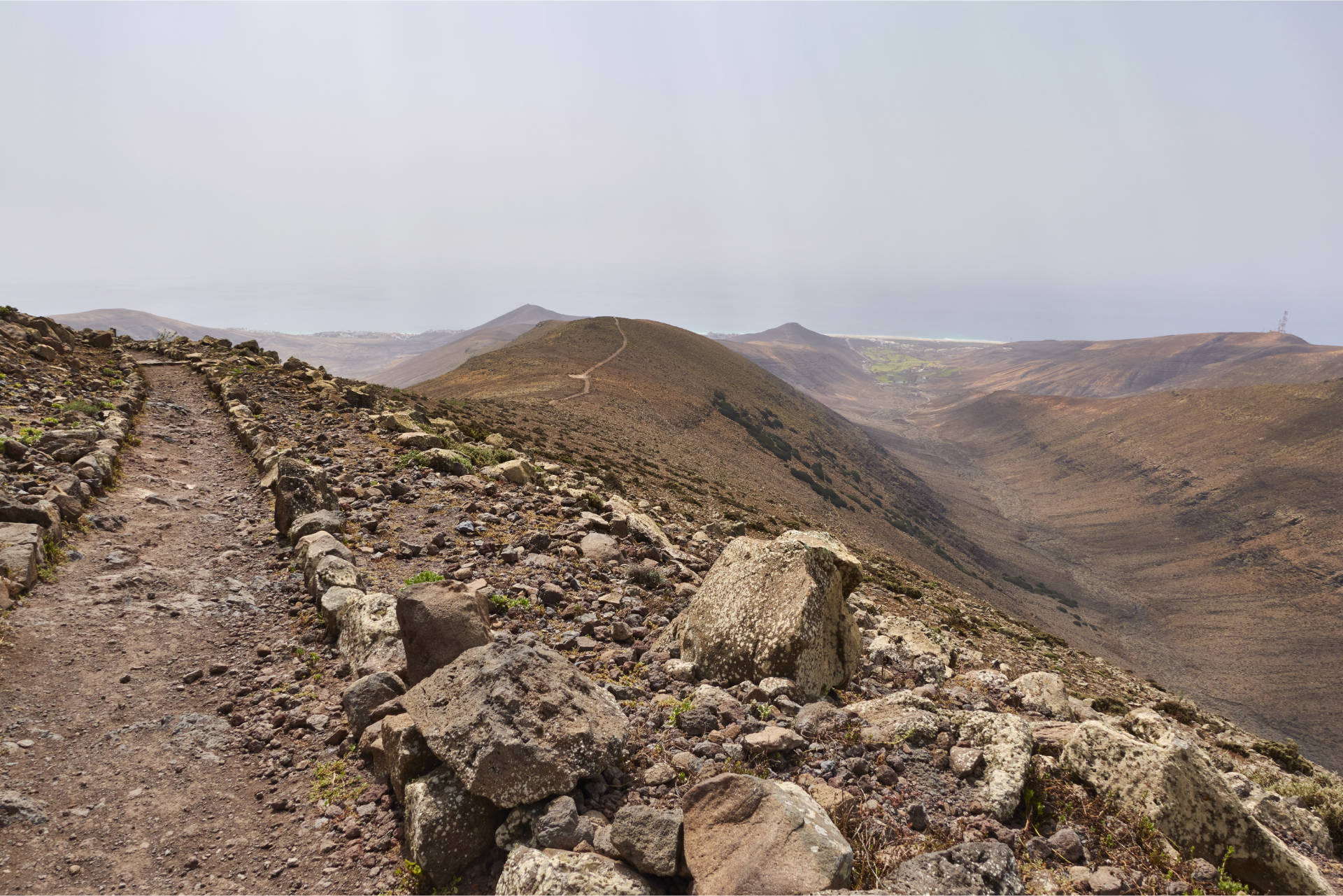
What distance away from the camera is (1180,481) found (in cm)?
9988

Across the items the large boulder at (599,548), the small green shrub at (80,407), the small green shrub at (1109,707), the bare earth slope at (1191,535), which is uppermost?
the small green shrub at (80,407)

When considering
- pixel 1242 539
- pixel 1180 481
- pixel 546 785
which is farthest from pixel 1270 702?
pixel 546 785

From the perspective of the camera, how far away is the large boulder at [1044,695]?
24.6 ft

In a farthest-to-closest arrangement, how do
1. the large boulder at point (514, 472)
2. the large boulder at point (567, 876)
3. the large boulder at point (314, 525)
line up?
1. the large boulder at point (514, 472)
2. the large boulder at point (314, 525)
3. the large boulder at point (567, 876)

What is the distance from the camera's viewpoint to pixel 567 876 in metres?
3.29

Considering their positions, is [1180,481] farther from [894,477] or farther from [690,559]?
[690,559]

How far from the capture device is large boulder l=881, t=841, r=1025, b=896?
3359 mm

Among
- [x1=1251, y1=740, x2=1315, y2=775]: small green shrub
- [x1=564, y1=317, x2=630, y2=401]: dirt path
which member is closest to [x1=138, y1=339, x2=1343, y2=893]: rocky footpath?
[x1=1251, y1=740, x2=1315, y2=775]: small green shrub

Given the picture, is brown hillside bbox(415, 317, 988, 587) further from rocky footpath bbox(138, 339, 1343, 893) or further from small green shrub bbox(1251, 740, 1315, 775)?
small green shrub bbox(1251, 740, 1315, 775)

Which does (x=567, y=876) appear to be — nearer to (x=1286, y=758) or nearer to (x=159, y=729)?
(x=159, y=729)

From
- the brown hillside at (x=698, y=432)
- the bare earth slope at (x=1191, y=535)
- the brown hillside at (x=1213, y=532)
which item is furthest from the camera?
the brown hillside at (x=1213, y=532)

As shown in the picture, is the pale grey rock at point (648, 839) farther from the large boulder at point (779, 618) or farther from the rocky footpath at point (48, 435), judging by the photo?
the rocky footpath at point (48, 435)

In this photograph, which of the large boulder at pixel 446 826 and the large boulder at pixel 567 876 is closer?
the large boulder at pixel 567 876

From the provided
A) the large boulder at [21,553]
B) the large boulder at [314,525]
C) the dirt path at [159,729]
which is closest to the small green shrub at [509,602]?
the dirt path at [159,729]
